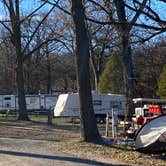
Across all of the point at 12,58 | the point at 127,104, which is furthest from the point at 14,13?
the point at 12,58

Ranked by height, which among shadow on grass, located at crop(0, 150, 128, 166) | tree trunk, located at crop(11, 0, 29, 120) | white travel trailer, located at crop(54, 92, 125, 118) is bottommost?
shadow on grass, located at crop(0, 150, 128, 166)

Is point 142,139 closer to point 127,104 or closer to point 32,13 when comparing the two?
point 127,104

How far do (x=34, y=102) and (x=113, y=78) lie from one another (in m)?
13.7

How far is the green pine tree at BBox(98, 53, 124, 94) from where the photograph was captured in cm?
6394

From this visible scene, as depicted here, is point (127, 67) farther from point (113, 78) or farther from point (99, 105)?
point (113, 78)

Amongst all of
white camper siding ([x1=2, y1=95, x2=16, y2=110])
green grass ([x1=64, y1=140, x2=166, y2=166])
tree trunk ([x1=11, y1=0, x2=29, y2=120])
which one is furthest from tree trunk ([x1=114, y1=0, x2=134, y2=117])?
white camper siding ([x1=2, y1=95, x2=16, y2=110])

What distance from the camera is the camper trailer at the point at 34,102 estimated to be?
236 ft

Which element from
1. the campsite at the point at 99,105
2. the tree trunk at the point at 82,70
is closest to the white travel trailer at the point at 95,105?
the campsite at the point at 99,105

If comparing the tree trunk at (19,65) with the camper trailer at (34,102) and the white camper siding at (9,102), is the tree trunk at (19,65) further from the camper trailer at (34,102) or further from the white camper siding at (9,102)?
the white camper siding at (9,102)

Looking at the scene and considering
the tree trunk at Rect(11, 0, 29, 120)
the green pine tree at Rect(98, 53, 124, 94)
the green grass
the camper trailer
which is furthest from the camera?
A: the camper trailer

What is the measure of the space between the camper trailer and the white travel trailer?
65.3ft

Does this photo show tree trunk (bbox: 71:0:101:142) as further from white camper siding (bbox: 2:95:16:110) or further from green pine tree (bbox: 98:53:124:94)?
white camper siding (bbox: 2:95:16:110)

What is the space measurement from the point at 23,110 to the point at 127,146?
24.9 meters

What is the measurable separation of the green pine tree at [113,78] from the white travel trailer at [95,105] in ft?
37.6
